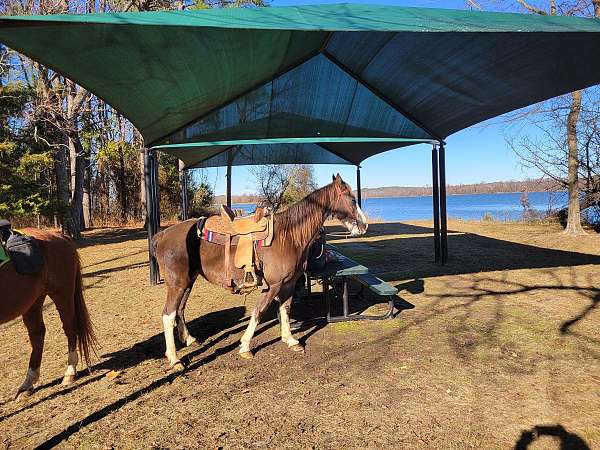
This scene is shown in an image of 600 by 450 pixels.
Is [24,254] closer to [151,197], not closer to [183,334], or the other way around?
[183,334]

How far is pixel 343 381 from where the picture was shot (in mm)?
3291

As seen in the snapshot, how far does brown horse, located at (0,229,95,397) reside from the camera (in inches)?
113

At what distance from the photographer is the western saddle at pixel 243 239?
12.2ft

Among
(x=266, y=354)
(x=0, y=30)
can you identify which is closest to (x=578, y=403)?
(x=266, y=354)

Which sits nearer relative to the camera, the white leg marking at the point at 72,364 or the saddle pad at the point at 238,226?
the white leg marking at the point at 72,364

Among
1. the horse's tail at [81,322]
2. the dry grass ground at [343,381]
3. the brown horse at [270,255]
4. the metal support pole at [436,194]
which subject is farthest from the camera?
the metal support pole at [436,194]

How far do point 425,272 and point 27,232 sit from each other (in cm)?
668

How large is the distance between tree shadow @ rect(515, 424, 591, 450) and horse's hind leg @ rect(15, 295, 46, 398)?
3.71 metres

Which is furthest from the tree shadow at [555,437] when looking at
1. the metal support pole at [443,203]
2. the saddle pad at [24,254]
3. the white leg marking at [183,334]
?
the metal support pole at [443,203]

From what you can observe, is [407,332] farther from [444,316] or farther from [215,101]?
[215,101]

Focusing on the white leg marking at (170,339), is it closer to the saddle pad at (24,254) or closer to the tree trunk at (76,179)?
the saddle pad at (24,254)

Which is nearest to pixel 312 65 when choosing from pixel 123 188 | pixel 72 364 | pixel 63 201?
pixel 72 364

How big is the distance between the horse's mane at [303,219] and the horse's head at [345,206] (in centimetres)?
8

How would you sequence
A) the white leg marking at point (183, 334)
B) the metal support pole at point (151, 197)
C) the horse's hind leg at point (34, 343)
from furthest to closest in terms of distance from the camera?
the metal support pole at point (151, 197) < the white leg marking at point (183, 334) < the horse's hind leg at point (34, 343)
